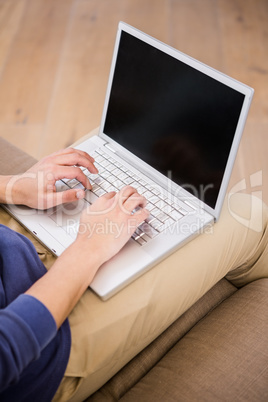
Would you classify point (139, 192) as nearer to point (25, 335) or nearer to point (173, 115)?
point (173, 115)

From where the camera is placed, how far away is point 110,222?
82 centimetres

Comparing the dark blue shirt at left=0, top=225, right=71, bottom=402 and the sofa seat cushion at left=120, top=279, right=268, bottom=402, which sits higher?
the dark blue shirt at left=0, top=225, right=71, bottom=402

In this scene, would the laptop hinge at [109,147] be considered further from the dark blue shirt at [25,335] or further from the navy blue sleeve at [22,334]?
the navy blue sleeve at [22,334]

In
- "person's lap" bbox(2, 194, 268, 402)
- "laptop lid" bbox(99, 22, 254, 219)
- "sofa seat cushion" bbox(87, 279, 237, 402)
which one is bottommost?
"sofa seat cushion" bbox(87, 279, 237, 402)

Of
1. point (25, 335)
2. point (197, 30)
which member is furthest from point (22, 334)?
point (197, 30)

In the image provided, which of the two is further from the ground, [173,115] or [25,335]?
[173,115]

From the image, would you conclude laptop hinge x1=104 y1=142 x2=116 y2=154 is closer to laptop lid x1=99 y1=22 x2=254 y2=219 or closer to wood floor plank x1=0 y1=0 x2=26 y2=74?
laptop lid x1=99 y1=22 x2=254 y2=219

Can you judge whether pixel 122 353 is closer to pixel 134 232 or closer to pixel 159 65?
pixel 134 232

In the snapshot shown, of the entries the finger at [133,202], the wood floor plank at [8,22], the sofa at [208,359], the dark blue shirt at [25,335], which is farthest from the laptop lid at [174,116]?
the wood floor plank at [8,22]

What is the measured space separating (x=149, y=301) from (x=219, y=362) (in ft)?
0.61

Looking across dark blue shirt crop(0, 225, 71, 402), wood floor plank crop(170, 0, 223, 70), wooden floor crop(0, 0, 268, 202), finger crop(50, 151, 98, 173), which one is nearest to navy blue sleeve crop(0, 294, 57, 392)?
dark blue shirt crop(0, 225, 71, 402)

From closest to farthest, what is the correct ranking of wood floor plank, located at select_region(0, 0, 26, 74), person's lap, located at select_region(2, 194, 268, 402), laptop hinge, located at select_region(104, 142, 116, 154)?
1. person's lap, located at select_region(2, 194, 268, 402)
2. laptop hinge, located at select_region(104, 142, 116, 154)
3. wood floor plank, located at select_region(0, 0, 26, 74)

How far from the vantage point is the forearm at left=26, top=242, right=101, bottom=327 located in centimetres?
70

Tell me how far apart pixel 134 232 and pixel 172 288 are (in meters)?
0.13
